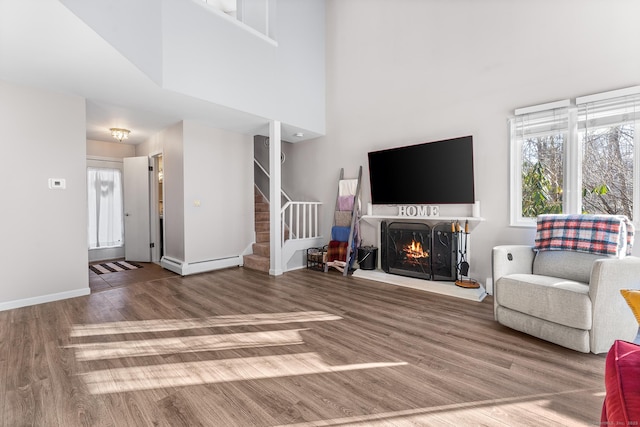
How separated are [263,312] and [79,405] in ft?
5.11

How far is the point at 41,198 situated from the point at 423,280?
460cm

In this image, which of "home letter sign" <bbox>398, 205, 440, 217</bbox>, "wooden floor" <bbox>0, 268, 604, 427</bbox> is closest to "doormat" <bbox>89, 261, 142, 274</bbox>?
"wooden floor" <bbox>0, 268, 604, 427</bbox>

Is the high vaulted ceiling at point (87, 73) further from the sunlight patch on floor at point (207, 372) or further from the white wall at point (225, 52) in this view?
the sunlight patch on floor at point (207, 372)

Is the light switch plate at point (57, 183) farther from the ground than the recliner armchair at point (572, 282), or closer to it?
farther from the ground

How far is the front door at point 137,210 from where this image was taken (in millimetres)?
5652

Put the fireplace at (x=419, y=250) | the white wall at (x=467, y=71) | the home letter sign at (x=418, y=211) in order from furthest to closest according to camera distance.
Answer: the home letter sign at (x=418, y=211) → the fireplace at (x=419, y=250) → the white wall at (x=467, y=71)

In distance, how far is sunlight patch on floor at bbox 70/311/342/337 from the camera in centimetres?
254

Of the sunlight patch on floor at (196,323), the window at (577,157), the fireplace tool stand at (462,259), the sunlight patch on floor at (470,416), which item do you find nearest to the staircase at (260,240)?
the sunlight patch on floor at (196,323)

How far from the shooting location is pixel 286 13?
467 cm

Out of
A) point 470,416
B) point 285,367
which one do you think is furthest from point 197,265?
point 470,416

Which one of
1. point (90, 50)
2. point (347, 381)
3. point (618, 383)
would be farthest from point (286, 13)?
point (618, 383)

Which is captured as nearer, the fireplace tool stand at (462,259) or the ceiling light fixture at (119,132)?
the fireplace tool stand at (462,259)

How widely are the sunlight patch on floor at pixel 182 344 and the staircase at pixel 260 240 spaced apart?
7.78 ft

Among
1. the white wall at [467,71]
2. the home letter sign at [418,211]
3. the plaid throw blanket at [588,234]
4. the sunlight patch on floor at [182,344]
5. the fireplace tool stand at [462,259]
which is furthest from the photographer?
the home letter sign at [418,211]
